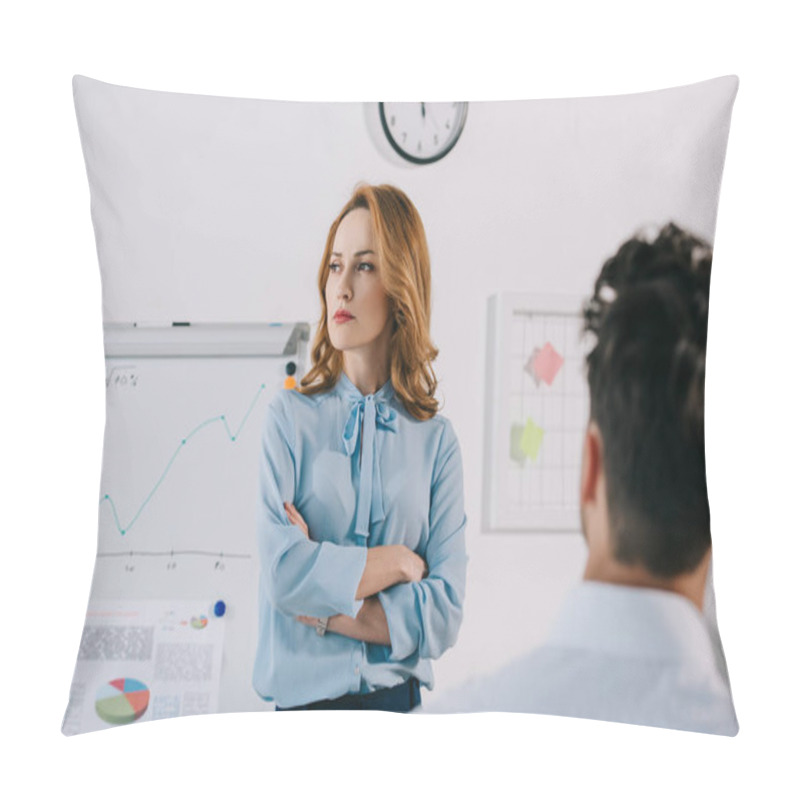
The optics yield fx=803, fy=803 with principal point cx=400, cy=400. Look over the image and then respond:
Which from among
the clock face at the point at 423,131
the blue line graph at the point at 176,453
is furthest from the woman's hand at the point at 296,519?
the clock face at the point at 423,131

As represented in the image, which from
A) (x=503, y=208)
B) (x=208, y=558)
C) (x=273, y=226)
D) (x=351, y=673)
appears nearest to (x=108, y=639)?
(x=208, y=558)

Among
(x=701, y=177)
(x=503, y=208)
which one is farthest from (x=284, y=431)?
(x=701, y=177)

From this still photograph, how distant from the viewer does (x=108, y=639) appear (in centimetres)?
160

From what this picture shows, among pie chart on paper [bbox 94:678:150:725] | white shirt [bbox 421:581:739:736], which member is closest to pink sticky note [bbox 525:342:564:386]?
white shirt [bbox 421:581:739:736]

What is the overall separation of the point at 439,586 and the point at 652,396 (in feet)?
1.87

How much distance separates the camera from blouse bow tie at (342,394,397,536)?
1.58m

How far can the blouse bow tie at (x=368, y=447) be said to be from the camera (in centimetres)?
158

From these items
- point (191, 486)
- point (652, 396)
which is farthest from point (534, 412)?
point (191, 486)

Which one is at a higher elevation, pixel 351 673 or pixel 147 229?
pixel 147 229

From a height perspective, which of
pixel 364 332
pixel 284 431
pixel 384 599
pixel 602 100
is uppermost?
pixel 602 100

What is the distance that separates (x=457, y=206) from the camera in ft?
5.27

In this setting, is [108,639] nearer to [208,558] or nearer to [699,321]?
[208,558]

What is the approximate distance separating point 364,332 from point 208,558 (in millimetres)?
546

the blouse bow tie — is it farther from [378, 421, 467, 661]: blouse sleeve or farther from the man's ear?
the man's ear
